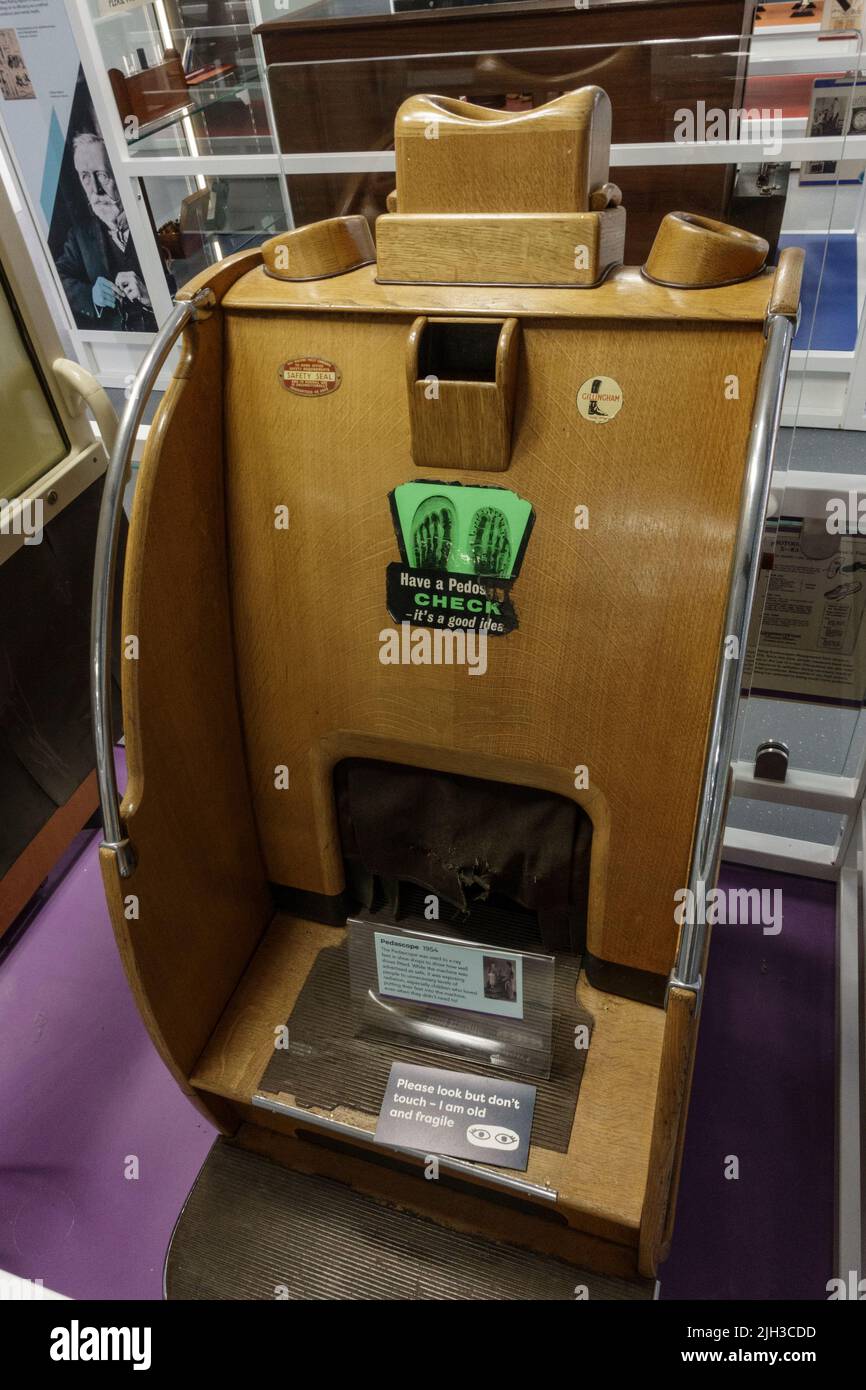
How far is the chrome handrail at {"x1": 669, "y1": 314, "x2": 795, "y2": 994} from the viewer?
0.94m

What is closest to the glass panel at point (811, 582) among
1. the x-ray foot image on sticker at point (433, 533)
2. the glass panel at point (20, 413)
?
the x-ray foot image on sticker at point (433, 533)

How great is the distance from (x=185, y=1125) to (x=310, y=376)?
1.33 m

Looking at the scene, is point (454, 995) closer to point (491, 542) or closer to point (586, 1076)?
point (586, 1076)

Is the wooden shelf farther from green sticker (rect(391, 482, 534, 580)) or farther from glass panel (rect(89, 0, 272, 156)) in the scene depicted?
glass panel (rect(89, 0, 272, 156))

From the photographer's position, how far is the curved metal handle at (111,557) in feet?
3.76

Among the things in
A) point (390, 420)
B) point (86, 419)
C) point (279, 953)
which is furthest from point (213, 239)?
point (279, 953)

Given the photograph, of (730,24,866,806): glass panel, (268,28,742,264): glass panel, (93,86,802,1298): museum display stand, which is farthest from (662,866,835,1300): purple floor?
(268,28,742,264): glass panel

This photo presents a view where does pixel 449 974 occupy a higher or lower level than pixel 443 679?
lower

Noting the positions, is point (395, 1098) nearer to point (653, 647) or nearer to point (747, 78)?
point (653, 647)

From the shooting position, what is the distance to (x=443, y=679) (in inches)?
52.9

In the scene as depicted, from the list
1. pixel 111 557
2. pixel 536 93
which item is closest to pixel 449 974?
pixel 111 557

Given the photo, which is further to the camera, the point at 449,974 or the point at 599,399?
the point at 449,974

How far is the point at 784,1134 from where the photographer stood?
1.62 metres

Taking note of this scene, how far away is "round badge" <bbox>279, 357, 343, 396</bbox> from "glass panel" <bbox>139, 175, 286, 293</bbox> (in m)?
1.69
